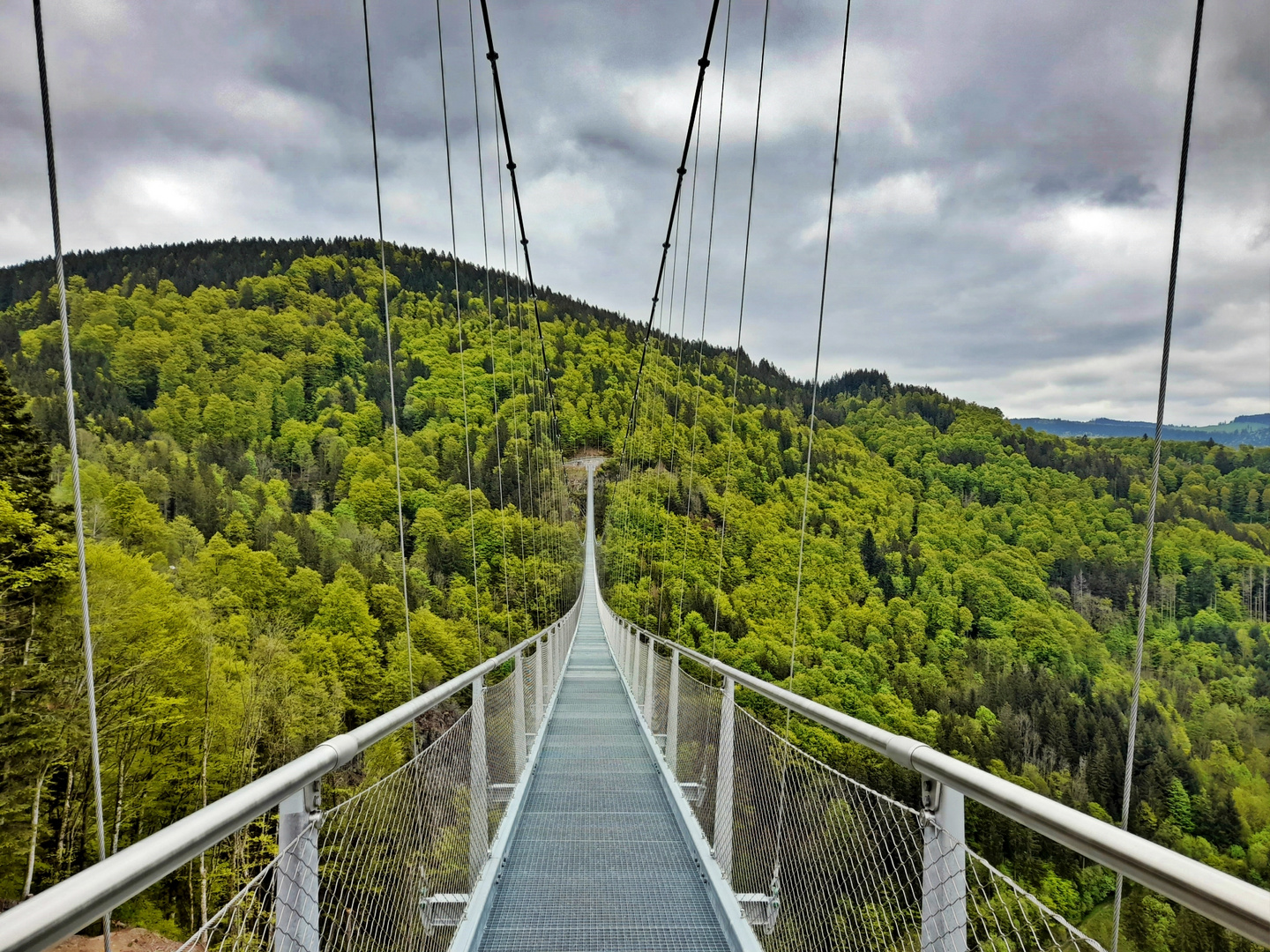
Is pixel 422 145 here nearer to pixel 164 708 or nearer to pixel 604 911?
pixel 164 708

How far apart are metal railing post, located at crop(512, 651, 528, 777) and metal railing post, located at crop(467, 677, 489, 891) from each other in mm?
981

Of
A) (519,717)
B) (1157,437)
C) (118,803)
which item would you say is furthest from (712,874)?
(118,803)

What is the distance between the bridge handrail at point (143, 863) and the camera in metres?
0.53

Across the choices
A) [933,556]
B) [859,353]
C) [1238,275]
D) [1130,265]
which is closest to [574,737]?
[1238,275]

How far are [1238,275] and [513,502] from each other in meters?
31.6

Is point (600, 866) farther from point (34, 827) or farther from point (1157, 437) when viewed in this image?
point (34, 827)

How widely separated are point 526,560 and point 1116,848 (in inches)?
1054

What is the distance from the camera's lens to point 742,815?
247 cm

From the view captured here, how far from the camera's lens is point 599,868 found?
2.73 meters

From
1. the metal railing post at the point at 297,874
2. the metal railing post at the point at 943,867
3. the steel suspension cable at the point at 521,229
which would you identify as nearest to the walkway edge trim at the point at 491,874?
the metal railing post at the point at 297,874

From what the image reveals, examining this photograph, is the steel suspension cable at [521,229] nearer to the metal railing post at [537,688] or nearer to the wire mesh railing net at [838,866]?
the metal railing post at [537,688]

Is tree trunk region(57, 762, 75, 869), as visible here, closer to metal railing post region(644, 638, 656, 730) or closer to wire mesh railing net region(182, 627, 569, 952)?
metal railing post region(644, 638, 656, 730)

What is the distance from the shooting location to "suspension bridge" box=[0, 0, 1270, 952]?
0.75m

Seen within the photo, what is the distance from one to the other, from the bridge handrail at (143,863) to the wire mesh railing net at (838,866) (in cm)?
91
